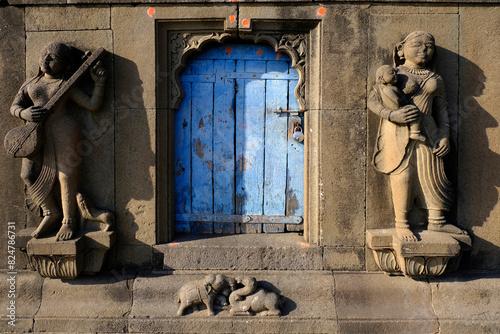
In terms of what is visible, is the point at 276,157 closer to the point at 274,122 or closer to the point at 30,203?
the point at 274,122

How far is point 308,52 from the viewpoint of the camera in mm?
4094

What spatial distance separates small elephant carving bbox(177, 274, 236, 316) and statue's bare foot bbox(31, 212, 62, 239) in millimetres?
1400

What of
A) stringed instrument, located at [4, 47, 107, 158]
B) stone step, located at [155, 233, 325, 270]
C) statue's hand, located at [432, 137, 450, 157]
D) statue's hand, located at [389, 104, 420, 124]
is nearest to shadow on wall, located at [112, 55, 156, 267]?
stone step, located at [155, 233, 325, 270]

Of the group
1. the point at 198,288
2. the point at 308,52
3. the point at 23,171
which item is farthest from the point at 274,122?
the point at 23,171

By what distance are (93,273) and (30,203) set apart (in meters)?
0.93

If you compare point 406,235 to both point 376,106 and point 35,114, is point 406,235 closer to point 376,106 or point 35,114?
point 376,106

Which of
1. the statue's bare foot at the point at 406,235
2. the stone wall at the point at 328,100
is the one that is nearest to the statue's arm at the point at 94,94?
the stone wall at the point at 328,100

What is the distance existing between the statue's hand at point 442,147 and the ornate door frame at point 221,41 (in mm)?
1073

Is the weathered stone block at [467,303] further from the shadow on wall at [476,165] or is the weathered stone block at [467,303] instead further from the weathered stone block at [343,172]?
the weathered stone block at [343,172]

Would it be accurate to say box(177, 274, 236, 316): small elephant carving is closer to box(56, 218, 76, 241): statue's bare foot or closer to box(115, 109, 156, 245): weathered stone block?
box(115, 109, 156, 245): weathered stone block

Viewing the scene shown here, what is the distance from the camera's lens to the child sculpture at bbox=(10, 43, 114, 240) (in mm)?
3834

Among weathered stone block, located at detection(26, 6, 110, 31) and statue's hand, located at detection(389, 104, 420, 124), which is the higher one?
weathered stone block, located at detection(26, 6, 110, 31)

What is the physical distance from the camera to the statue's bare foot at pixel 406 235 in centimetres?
372

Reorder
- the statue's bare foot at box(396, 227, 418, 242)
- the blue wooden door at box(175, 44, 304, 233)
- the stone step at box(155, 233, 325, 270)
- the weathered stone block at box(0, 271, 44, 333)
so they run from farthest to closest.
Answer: the blue wooden door at box(175, 44, 304, 233)
the stone step at box(155, 233, 325, 270)
the weathered stone block at box(0, 271, 44, 333)
the statue's bare foot at box(396, 227, 418, 242)
